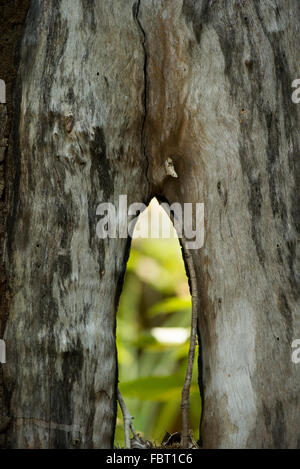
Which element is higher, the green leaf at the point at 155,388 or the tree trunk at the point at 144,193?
the tree trunk at the point at 144,193

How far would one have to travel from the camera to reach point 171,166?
1.27 m

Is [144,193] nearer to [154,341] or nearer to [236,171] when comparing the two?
[236,171]

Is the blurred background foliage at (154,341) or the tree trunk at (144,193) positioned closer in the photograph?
the tree trunk at (144,193)

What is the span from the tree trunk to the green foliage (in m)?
0.47

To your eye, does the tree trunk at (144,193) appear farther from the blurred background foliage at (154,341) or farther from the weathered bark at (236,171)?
the blurred background foliage at (154,341)

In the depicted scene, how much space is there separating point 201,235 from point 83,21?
531 millimetres

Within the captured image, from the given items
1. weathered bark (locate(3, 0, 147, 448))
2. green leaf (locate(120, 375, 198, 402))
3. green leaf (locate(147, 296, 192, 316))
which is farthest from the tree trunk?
green leaf (locate(147, 296, 192, 316))

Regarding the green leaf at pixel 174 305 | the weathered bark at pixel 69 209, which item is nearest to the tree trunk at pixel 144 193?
the weathered bark at pixel 69 209

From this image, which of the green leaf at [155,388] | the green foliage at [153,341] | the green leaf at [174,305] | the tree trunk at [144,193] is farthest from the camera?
the green leaf at [174,305]

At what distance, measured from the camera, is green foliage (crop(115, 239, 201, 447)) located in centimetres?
175

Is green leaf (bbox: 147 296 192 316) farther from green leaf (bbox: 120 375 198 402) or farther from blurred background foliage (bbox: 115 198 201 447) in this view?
green leaf (bbox: 120 375 198 402)

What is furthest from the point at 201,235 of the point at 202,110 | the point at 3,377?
the point at 3,377

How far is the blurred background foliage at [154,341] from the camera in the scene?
1697mm

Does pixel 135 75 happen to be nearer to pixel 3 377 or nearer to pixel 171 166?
pixel 171 166
